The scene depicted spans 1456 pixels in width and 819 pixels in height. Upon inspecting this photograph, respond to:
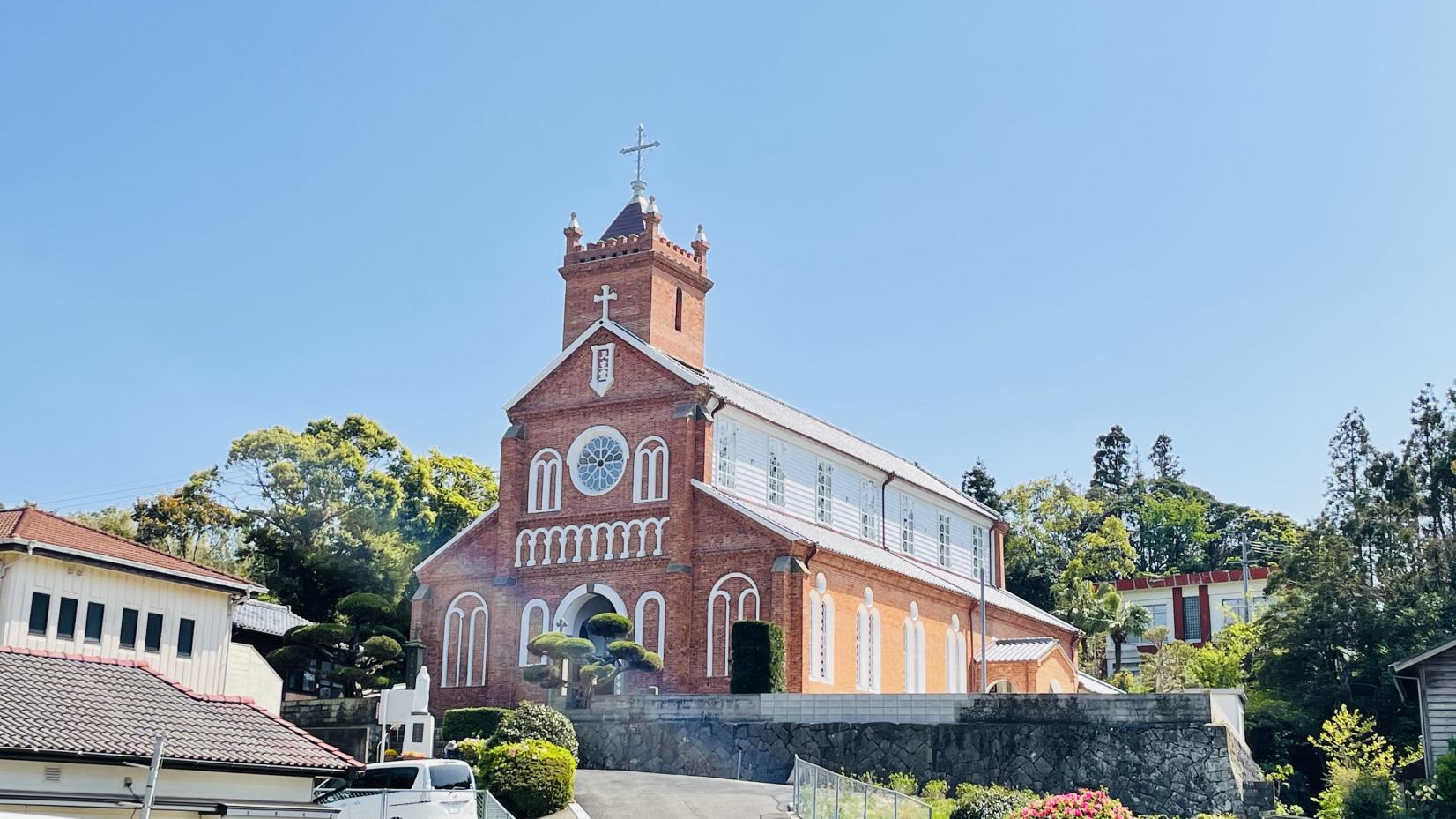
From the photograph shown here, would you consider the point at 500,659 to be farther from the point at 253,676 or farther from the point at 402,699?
the point at 402,699

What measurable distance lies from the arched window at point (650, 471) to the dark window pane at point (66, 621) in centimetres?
1840

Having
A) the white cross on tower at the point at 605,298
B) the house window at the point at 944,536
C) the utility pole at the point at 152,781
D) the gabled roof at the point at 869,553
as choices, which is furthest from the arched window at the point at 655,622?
the utility pole at the point at 152,781

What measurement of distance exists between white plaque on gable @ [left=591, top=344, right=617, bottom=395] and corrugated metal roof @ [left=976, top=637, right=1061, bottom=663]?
17417mm

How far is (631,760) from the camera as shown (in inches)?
1591

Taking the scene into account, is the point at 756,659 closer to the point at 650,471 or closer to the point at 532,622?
the point at 650,471

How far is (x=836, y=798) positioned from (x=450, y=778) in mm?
6845

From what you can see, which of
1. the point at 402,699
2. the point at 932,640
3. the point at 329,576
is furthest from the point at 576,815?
the point at 329,576

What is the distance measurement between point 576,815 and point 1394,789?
2013 centimetres

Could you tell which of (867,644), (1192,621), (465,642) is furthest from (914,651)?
(1192,621)

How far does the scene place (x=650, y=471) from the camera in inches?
1923

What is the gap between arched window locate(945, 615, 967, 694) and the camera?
55.1m

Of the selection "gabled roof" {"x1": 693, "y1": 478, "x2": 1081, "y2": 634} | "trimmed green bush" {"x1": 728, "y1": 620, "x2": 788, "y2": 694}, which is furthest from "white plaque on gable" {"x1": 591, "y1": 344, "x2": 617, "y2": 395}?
"trimmed green bush" {"x1": 728, "y1": 620, "x2": 788, "y2": 694}

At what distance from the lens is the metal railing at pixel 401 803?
27094 millimetres

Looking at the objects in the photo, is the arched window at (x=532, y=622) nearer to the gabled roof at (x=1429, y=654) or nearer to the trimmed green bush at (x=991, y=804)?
the trimmed green bush at (x=991, y=804)
